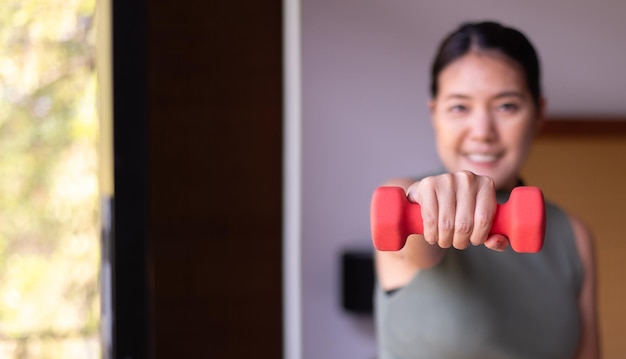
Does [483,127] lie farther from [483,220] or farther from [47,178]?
[47,178]

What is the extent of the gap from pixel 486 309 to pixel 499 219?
606 mm

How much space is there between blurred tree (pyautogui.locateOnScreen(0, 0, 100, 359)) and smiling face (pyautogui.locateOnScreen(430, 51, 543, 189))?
4.09 feet

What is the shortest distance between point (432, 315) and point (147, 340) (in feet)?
2.66

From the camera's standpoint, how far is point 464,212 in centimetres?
68

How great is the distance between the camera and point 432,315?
4.00ft

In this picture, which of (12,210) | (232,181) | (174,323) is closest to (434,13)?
(232,181)

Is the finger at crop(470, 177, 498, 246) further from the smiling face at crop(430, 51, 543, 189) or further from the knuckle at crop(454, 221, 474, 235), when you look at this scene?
the smiling face at crop(430, 51, 543, 189)

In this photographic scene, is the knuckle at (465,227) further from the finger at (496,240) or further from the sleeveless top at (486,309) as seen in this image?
the sleeveless top at (486,309)

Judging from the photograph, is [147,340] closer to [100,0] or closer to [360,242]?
[360,242]

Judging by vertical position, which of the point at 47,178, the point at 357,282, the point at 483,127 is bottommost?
the point at 357,282

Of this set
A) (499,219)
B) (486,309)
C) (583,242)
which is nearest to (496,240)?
(499,219)

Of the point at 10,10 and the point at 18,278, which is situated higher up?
the point at 10,10

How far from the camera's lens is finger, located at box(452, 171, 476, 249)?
68cm

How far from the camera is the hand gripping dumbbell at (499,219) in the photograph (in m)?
0.66
